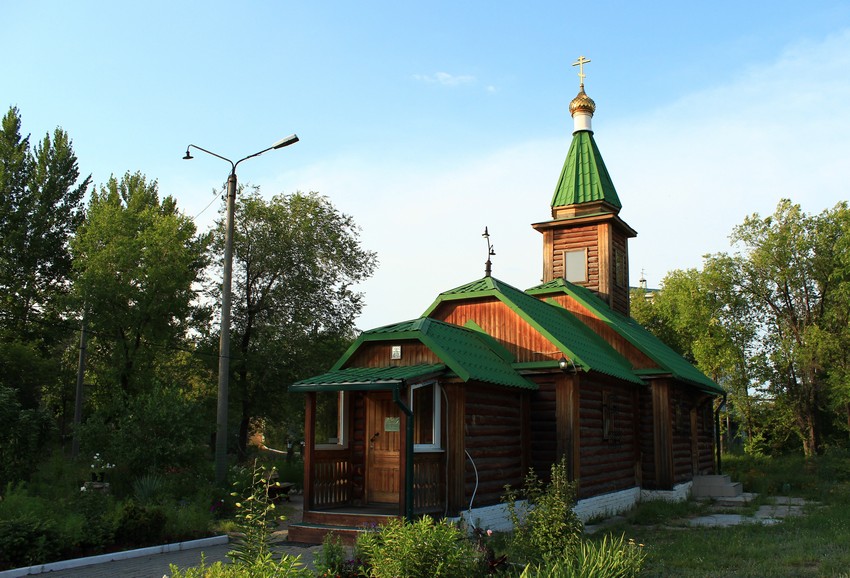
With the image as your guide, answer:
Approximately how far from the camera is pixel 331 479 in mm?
12344

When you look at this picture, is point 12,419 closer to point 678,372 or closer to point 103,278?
point 103,278

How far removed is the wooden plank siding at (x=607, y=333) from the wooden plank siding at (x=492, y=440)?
215 inches

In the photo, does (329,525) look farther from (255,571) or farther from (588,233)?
(588,233)

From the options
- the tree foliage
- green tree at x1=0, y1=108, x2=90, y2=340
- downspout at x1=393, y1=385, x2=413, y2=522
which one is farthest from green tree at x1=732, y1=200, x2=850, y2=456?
green tree at x1=0, y1=108, x2=90, y2=340

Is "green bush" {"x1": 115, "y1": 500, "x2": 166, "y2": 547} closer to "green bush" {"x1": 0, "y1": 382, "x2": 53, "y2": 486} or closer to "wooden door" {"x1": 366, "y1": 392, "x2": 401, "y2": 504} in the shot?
"wooden door" {"x1": 366, "y1": 392, "x2": 401, "y2": 504}

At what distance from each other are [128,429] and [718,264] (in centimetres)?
2909

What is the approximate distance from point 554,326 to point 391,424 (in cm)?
467

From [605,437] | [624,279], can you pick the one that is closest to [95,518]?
[605,437]

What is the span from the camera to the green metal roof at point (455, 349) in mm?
11906

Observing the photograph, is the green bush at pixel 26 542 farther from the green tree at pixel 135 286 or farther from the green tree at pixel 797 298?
the green tree at pixel 797 298

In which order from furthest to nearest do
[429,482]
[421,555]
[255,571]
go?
[429,482] < [421,555] < [255,571]

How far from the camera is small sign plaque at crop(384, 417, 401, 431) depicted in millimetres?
12594

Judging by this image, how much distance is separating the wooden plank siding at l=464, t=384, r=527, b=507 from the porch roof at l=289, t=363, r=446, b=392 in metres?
0.95

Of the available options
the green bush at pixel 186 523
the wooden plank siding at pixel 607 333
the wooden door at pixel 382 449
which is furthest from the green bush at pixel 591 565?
the wooden plank siding at pixel 607 333
